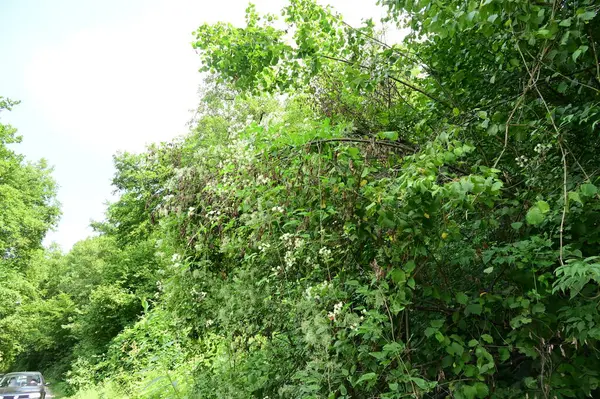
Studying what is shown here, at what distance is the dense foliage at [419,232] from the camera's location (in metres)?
2.14

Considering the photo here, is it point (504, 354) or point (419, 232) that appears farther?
point (504, 354)

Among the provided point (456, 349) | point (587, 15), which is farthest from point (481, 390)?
point (587, 15)

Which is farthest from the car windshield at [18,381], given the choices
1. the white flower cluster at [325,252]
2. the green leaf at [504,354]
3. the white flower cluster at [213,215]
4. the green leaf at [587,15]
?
the green leaf at [587,15]

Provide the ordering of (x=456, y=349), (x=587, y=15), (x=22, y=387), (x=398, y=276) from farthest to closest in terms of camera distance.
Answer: (x=22, y=387)
(x=456, y=349)
(x=398, y=276)
(x=587, y=15)

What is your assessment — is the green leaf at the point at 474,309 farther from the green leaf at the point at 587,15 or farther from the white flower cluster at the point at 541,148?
the green leaf at the point at 587,15

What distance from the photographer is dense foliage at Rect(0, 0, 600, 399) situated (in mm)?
2137

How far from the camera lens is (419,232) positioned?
202 centimetres

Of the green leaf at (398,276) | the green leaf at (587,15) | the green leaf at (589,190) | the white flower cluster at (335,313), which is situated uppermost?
the green leaf at (587,15)

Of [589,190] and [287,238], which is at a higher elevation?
[287,238]

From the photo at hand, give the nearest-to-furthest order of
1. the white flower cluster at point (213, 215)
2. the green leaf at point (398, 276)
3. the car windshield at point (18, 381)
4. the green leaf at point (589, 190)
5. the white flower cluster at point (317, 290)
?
the green leaf at point (589, 190) → the green leaf at point (398, 276) → the white flower cluster at point (317, 290) → the white flower cluster at point (213, 215) → the car windshield at point (18, 381)

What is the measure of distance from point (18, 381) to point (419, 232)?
1793 cm

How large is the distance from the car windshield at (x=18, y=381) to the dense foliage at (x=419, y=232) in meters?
14.9

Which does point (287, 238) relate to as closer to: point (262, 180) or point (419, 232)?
point (262, 180)

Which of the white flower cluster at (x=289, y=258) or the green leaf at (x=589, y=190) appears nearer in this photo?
the green leaf at (x=589, y=190)
